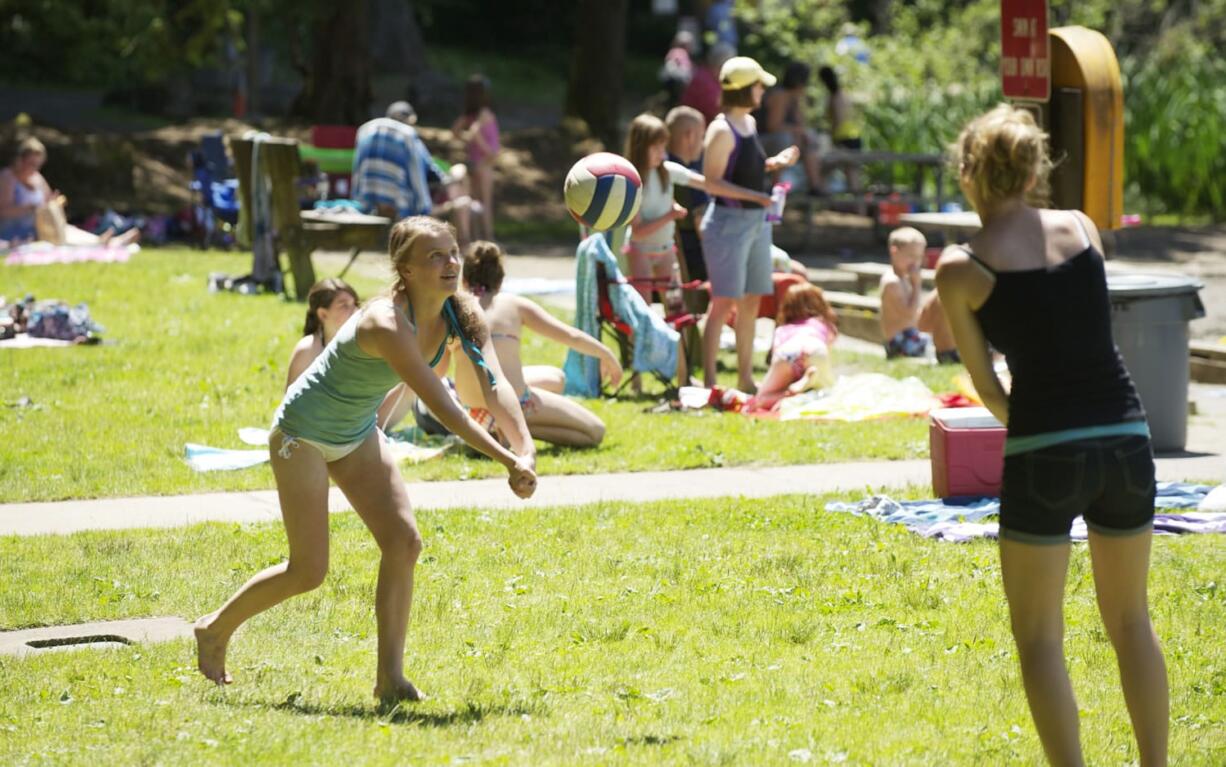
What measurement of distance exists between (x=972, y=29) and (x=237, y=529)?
955 inches

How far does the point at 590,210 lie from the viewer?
8961mm

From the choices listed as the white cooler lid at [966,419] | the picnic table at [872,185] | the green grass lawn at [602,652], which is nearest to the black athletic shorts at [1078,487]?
the green grass lawn at [602,652]

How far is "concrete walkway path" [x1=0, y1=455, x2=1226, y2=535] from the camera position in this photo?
8.35m

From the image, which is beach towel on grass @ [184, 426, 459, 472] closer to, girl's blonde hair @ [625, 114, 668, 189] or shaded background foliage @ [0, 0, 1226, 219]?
girl's blonde hair @ [625, 114, 668, 189]

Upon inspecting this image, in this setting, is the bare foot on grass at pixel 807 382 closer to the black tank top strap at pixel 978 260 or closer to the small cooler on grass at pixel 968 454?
the small cooler on grass at pixel 968 454

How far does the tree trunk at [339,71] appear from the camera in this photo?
2744 cm

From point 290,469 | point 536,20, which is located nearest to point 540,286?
point 290,469

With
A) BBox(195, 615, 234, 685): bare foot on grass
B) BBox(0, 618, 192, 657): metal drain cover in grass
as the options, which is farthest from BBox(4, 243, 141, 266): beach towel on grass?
BBox(195, 615, 234, 685): bare foot on grass

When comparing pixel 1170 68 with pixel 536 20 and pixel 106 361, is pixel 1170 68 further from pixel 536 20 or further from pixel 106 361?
pixel 536 20

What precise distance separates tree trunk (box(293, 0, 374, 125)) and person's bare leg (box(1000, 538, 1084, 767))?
24.3 m

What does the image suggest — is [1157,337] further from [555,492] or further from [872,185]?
[872,185]

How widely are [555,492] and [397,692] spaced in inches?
143

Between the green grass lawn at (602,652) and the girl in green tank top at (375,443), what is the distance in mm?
374

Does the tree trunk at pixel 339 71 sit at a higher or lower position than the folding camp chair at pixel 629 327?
higher
